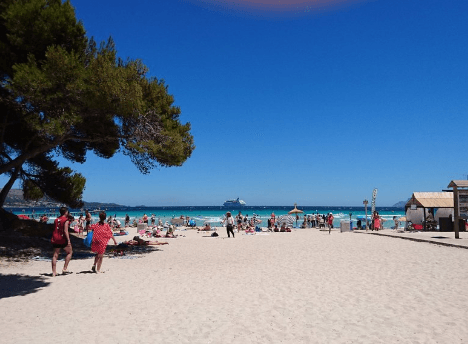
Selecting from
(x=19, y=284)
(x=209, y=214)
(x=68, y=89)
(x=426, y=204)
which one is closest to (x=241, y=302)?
(x=19, y=284)

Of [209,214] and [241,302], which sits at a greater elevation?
[241,302]

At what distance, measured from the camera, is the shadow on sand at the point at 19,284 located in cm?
669

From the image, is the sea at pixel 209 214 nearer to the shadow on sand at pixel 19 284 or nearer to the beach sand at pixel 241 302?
the beach sand at pixel 241 302

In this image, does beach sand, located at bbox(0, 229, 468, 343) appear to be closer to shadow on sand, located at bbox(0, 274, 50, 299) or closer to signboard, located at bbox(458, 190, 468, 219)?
shadow on sand, located at bbox(0, 274, 50, 299)

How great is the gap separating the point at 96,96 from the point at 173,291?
23.9 feet

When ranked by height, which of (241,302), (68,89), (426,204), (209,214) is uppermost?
(68,89)

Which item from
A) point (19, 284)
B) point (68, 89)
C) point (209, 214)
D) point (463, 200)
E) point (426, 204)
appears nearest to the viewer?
point (19, 284)

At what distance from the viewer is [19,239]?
13.5 m

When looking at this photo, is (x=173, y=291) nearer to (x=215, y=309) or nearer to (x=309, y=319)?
(x=215, y=309)

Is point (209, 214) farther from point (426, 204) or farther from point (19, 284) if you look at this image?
point (19, 284)

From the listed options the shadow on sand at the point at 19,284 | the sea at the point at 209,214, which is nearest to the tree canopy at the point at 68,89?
the shadow on sand at the point at 19,284

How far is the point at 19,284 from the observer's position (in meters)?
7.43

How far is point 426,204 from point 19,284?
82.0 feet

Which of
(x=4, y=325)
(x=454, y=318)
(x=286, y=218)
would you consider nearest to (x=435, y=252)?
Result: (x=454, y=318)
